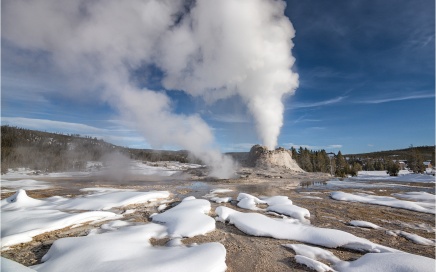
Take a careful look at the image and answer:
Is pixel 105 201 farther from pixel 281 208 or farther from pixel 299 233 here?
pixel 299 233

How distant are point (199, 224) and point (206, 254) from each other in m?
2.22

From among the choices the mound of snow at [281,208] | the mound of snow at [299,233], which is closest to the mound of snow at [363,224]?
the mound of snow at [281,208]

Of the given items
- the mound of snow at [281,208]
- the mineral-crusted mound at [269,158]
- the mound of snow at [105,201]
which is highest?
the mineral-crusted mound at [269,158]

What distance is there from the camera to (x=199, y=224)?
6738 mm

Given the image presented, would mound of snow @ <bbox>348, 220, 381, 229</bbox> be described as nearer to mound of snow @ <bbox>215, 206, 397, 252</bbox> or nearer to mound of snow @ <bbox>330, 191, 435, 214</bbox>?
mound of snow @ <bbox>215, 206, 397, 252</bbox>

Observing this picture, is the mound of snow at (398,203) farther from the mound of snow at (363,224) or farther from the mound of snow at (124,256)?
the mound of snow at (124,256)

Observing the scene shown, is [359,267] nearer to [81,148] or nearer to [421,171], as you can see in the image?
[421,171]

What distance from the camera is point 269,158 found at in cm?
3144

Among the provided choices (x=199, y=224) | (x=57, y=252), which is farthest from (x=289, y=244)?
(x=57, y=252)

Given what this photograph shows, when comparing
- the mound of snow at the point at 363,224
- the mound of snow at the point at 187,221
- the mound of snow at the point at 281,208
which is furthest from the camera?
the mound of snow at the point at 281,208

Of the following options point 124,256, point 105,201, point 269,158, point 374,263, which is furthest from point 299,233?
point 269,158

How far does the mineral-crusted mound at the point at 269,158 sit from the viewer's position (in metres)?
30.7

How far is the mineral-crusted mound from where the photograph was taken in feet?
101

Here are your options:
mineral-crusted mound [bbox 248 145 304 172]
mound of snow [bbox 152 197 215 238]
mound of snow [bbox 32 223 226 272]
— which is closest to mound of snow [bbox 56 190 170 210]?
mound of snow [bbox 152 197 215 238]
